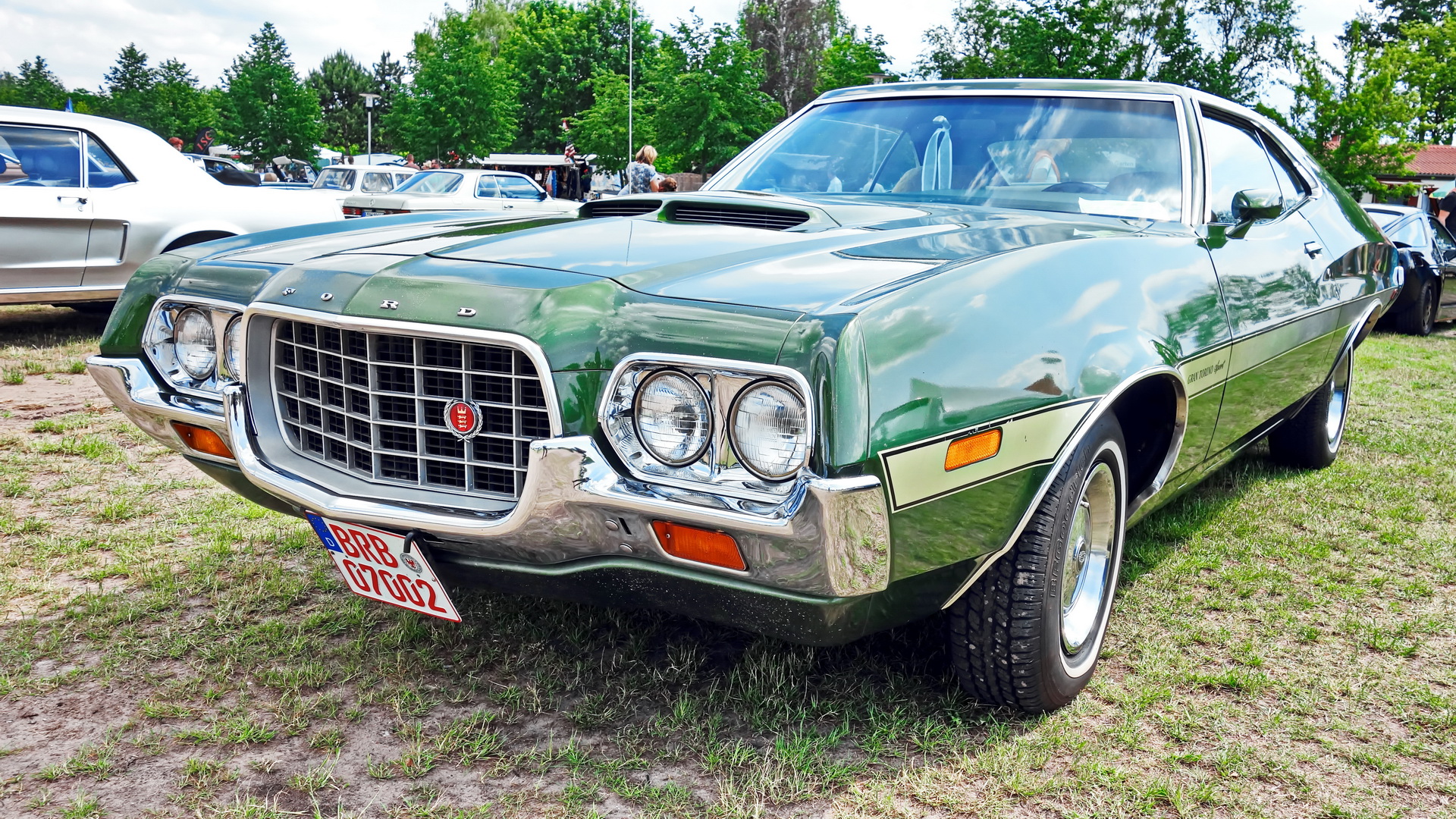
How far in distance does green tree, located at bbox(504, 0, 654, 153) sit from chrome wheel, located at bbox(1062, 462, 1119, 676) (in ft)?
150

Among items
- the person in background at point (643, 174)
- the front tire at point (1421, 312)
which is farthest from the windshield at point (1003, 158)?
the front tire at point (1421, 312)

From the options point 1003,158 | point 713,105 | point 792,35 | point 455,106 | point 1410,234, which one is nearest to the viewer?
point 1003,158

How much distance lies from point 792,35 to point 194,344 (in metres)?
49.5

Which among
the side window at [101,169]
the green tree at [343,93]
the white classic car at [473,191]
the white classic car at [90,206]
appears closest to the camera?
the white classic car at [90,206]

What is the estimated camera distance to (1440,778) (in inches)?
89.4

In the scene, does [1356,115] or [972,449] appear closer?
[972,449]

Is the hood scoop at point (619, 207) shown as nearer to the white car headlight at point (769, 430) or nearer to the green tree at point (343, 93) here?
the white car headlight at point (769, 430)

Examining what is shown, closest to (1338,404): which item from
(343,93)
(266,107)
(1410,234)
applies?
(1410,234)

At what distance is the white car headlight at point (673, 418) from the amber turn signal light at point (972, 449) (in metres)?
0.43

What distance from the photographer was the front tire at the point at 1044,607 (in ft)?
7.22

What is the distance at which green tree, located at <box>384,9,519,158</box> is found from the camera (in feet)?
108

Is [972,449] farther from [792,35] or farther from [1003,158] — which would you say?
[792,35]

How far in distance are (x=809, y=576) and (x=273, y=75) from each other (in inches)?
1447

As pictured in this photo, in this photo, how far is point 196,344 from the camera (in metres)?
2.61
